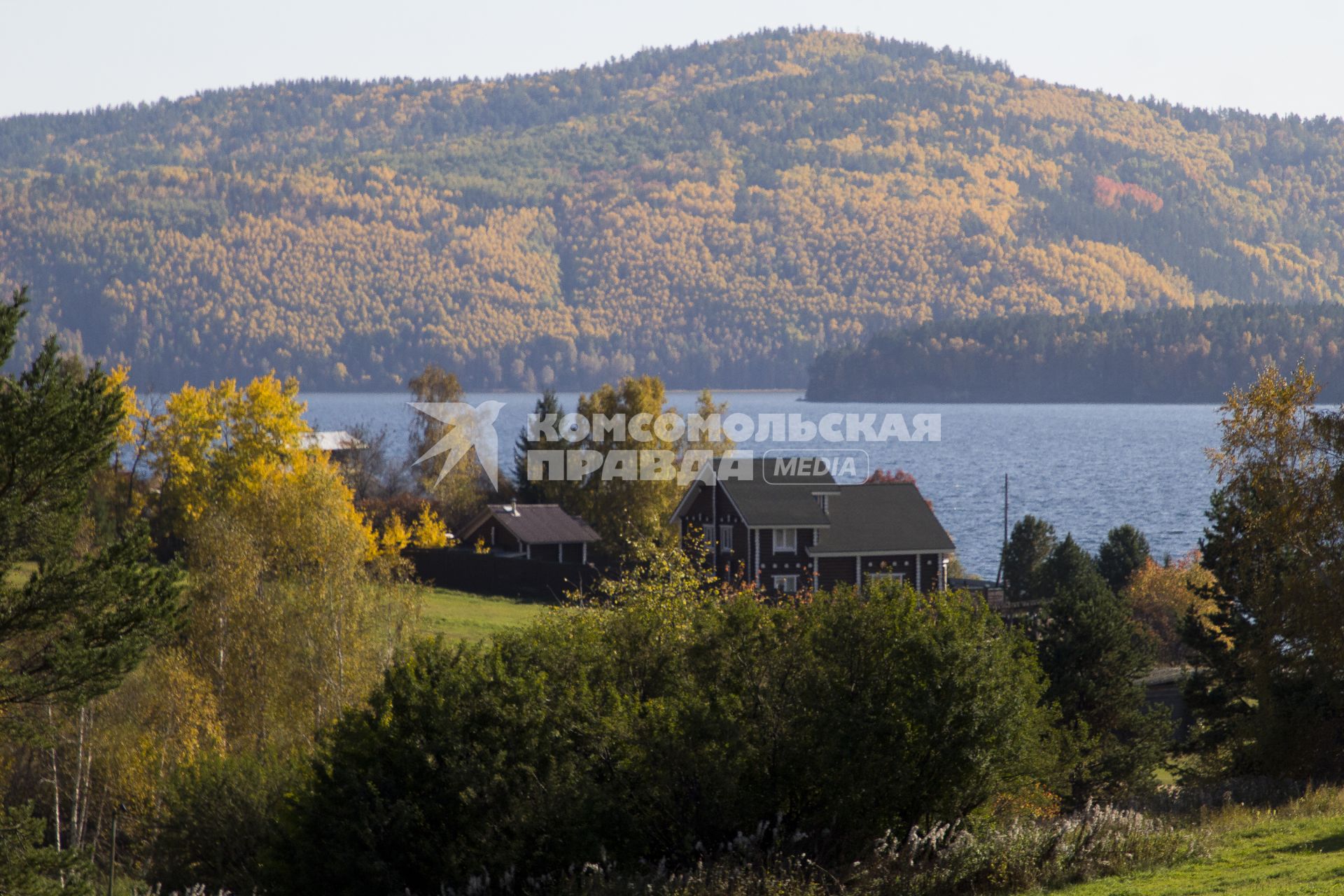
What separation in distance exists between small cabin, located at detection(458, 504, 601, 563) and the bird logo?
8.53 metres

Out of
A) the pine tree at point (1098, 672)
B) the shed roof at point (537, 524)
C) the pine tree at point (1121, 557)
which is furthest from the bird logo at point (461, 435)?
the pine tree at point (1098, 672)

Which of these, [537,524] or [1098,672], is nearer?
[1098,672]

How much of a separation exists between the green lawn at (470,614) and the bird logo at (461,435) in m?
19.0

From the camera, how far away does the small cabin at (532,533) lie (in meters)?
68.2

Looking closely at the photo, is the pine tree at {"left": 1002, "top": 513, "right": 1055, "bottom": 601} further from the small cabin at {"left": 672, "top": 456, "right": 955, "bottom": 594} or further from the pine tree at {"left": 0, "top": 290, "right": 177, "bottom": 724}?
the pine tree at {"left": 0, "top": 290, "right": 177, "bottom": 724}

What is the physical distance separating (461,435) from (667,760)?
66.3 meters

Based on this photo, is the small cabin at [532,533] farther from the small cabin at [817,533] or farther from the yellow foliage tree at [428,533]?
the small cabin at [817,533]

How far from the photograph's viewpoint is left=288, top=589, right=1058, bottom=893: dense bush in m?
18.7

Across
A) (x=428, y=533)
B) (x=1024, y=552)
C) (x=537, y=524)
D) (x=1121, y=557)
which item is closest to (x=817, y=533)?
(x=1024, y=552)

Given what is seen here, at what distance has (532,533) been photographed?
68.1 meters

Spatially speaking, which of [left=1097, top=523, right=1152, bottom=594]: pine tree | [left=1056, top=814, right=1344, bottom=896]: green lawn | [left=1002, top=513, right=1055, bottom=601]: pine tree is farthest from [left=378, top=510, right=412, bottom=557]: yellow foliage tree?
[left=1056, top=814, right=1344, bottom=896]: green lawn

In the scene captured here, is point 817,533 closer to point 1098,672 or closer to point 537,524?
point 537,524

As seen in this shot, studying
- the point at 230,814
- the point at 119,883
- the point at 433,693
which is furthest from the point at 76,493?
the point at 119,883

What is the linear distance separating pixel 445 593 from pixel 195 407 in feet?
43.8
